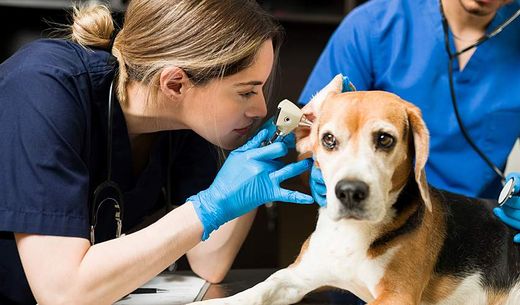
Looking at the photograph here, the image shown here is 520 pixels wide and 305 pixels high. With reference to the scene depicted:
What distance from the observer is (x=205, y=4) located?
1241 millimetres

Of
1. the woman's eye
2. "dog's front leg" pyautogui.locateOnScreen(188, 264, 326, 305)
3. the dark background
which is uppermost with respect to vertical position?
the woman's eye

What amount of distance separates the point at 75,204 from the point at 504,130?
112cm

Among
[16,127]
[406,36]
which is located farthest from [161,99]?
[406,36]

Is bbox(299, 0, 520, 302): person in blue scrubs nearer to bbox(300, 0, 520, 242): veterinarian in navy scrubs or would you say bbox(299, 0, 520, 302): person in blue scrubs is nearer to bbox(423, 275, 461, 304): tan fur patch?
bbox(300, 0, 520, 242): veterinarian in navy scrubs

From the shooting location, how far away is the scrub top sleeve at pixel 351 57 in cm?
176

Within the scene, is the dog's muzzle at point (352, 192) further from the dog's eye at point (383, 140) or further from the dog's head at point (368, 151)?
the dog's eye at point (383, 140)

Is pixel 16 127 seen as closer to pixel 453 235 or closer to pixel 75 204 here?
pixel 75 204

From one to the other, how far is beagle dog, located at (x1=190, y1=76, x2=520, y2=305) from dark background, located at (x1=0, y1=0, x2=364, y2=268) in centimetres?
146

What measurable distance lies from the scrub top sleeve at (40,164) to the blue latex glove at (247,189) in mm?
211

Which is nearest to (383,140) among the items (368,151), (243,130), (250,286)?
(368,151)

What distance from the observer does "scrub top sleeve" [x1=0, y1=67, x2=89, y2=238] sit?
110 cm

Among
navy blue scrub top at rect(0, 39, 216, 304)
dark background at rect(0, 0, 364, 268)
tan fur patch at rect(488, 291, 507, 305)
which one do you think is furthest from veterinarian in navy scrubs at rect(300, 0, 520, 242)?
dark background at rect(0, 0, 364, 268)

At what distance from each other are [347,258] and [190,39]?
0.48 meters

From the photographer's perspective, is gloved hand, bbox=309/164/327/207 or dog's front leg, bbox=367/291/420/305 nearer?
dog's front leg, bbox=367/291/420/305
